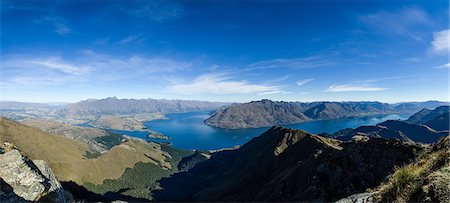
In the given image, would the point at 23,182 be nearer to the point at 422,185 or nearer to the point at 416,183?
the point at 416,183

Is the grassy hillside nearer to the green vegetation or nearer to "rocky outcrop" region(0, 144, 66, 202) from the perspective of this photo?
the green vegetation

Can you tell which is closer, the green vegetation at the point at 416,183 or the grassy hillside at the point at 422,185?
the grassy hillside at the point at 422,185

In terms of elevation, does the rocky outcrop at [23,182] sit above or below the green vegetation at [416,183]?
below

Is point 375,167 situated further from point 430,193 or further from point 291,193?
point 430,193

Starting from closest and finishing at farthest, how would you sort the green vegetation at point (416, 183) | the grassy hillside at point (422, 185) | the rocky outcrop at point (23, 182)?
the grassy hillside at point (422, 185), the green vegetation at point (416, 183), the rocky outcrop at point (23, 182)

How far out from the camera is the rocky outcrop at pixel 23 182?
1102 inches

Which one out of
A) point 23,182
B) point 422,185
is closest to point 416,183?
point 422,185

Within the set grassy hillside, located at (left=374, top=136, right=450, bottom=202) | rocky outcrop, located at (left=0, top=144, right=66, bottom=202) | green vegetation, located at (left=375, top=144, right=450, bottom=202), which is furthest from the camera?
rocky outcrop, located at (left=0, top=144, right=66, bottom=202)

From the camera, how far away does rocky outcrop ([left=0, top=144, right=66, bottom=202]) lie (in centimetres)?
2798

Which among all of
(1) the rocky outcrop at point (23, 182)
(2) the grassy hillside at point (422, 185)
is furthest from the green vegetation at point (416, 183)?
(1) the rocky outcrop at point (23, 182)

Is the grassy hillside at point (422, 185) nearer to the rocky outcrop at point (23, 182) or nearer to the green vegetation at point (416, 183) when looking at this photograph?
the green vegetation at point (416, 183)

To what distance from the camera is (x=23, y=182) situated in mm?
29531

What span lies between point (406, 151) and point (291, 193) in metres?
45.9

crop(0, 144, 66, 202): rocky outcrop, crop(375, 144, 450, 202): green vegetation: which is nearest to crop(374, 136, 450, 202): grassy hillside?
crop(375, 144, 450, 202): green vegetation
